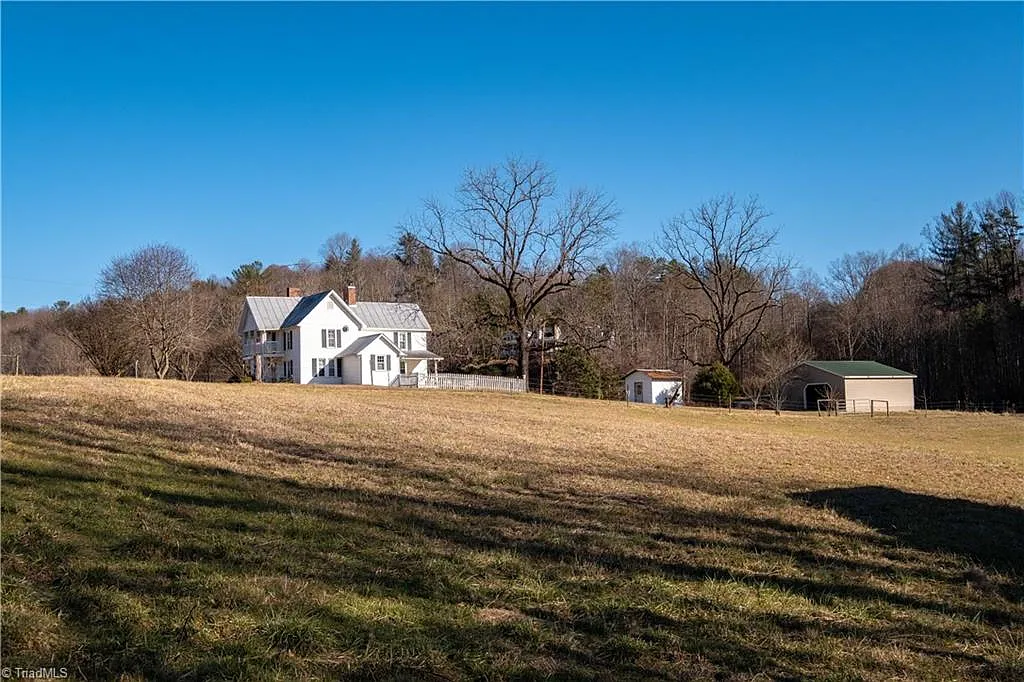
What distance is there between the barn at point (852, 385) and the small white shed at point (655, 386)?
7.64 meters

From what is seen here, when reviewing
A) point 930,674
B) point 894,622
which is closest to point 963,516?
point 894,622

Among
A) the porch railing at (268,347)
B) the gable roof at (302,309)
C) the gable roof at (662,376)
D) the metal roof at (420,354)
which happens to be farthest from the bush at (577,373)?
the porch railing at (268,347)

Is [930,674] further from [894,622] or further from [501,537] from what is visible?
[501,537]

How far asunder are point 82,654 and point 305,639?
1.10m

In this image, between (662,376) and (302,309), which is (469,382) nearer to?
(662,376)

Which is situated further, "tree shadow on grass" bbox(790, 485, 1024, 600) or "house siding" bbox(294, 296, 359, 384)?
"house siding" bbox(294, 296, 359, 384)

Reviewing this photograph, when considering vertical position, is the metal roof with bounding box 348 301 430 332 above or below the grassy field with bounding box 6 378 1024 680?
above

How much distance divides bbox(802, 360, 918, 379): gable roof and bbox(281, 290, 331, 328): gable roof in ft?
110

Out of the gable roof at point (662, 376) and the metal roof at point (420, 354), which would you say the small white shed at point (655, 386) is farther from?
the metal roof at point (420, 354)

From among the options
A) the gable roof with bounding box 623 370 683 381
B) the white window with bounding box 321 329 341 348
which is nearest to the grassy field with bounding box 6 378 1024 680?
the gable roof with bounding box 623 370 683 381

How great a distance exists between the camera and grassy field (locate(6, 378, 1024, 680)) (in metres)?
4.17

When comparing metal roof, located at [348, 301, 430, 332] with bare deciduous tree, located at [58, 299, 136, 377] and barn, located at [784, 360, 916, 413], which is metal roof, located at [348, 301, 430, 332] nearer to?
bare deciduous tree, located at [58, 299, 136, 377]

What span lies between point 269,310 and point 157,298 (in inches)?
295

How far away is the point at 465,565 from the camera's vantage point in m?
5.82
